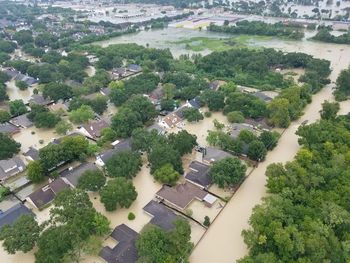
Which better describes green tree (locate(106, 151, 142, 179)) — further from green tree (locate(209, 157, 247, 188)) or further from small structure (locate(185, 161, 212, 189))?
green tree (locate(209, 157, 247, 188))

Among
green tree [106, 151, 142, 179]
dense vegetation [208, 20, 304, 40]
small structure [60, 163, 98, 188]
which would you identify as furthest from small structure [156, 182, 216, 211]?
dense vegetation [208, 20, 304, 40]

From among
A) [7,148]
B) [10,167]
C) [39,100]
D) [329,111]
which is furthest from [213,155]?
[39,100]

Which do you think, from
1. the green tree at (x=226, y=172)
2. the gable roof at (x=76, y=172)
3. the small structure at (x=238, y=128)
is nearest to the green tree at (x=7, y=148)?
the gable roof at (x=76, y=172)

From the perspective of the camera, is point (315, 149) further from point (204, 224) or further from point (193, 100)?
point (193, 100)

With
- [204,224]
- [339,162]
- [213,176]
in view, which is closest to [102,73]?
[213,176]

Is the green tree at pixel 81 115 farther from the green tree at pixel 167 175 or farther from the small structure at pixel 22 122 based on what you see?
the green tree at pixel 167 175

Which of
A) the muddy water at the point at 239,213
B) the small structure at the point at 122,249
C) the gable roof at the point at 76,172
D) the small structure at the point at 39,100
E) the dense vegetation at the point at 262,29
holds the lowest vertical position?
the muddy water at the point at 239,213

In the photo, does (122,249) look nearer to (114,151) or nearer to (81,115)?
(114,151)
